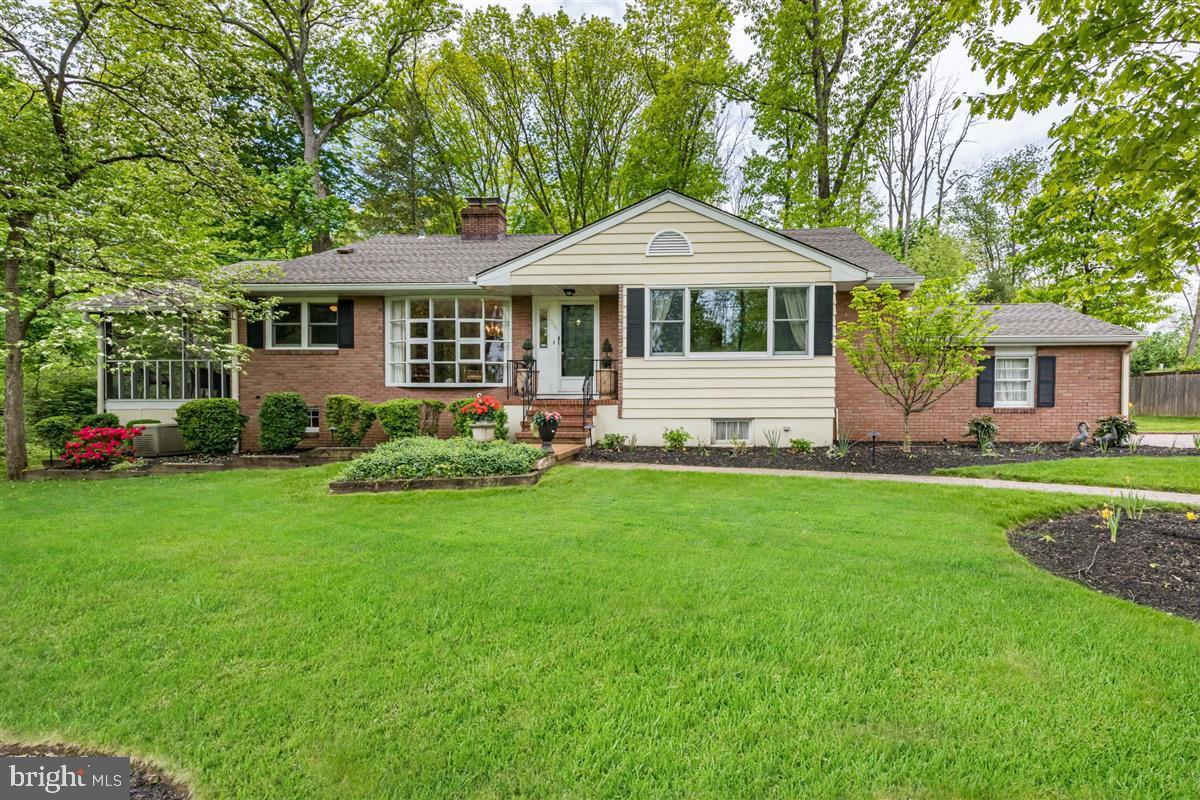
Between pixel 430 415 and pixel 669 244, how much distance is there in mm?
5881

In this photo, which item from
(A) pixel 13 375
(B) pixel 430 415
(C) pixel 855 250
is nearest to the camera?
(A) pixel 13 375

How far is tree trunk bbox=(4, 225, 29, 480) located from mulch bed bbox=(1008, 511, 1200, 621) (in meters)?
→ 13.5

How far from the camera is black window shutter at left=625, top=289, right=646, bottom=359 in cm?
1034

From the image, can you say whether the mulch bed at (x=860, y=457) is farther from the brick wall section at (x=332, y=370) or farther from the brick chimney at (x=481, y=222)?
the brick chimney at (x=481, y=222)

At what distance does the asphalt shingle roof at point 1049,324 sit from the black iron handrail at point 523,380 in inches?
371

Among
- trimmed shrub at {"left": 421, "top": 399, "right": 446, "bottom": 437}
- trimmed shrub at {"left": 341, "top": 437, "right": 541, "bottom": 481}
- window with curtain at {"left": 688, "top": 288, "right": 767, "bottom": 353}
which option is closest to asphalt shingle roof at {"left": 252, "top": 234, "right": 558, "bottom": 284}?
trimmed shrub at {"left": 421, "top": 399, "right": 446, "bottom": 437}

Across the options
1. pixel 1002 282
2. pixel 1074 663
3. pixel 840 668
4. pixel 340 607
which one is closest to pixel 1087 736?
pixel 1074 663

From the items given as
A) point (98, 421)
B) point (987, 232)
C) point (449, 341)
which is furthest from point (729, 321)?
point (987, 232)

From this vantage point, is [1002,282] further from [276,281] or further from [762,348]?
[276,281]

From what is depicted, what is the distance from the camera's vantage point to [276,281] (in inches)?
431

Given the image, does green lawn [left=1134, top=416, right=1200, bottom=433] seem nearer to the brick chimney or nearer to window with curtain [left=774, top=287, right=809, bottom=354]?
window with curtain [left=774, top=287, right=809, bottom=354]

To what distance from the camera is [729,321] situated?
33.6ft

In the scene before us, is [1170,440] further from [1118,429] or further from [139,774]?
[139,774]

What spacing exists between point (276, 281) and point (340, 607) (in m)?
10.0
